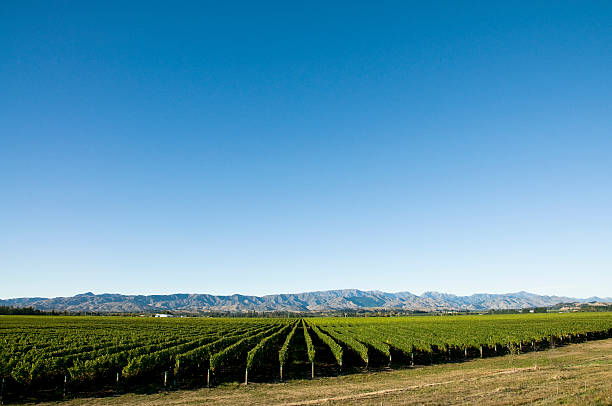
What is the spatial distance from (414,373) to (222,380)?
14507 millimetres

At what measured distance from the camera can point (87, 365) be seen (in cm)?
2503

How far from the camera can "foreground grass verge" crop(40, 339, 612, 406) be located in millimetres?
17109

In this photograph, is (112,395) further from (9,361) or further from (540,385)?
(540,385)

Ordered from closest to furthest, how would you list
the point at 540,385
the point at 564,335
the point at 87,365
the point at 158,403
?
the point at 540,385 → the point at 158,403 → the point at 87,365 → the point at 564,335

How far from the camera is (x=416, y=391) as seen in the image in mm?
20953

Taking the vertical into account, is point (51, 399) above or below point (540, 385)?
below

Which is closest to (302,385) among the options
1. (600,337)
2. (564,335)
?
(564,335)

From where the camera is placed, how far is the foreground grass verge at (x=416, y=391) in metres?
17.1

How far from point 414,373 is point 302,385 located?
9.61 metres

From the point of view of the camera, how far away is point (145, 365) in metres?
27.0

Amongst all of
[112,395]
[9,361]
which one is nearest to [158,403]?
[112,395]

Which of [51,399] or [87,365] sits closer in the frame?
[51,399]

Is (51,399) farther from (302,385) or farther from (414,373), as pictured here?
(414,373)

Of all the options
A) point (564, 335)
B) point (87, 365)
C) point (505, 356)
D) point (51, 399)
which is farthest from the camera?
point (564, 335)
